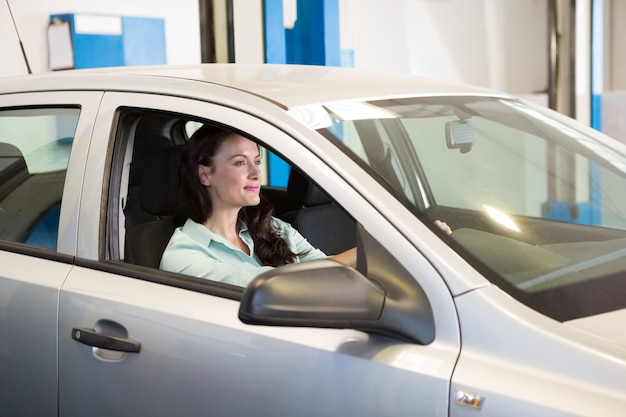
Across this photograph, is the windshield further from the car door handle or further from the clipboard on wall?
the clipboard on wall

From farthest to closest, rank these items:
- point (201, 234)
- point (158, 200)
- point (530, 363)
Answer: point (158, 200) → point (201, 234) → point (530, 363)

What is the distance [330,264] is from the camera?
5.04ft

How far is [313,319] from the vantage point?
4.89ft

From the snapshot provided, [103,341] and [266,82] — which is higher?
[266,82]

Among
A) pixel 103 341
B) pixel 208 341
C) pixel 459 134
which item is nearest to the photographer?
pixel 208 341

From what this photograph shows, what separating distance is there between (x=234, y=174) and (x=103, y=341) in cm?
64

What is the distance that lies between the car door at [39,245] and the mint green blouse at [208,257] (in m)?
0.25

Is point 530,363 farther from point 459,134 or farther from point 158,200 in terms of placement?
point 158,200

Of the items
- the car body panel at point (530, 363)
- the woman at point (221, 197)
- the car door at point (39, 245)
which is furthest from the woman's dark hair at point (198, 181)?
the car body panel at point (530, 363)

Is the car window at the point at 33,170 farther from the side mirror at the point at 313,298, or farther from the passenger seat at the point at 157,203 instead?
the side mirror at the point at 313,298

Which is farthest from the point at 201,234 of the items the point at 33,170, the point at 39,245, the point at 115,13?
the point at 115,13

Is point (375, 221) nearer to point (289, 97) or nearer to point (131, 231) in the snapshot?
point (289, 97)

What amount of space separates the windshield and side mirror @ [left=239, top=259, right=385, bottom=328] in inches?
8.1

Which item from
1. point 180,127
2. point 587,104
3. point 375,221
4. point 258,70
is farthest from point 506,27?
point 375,221
